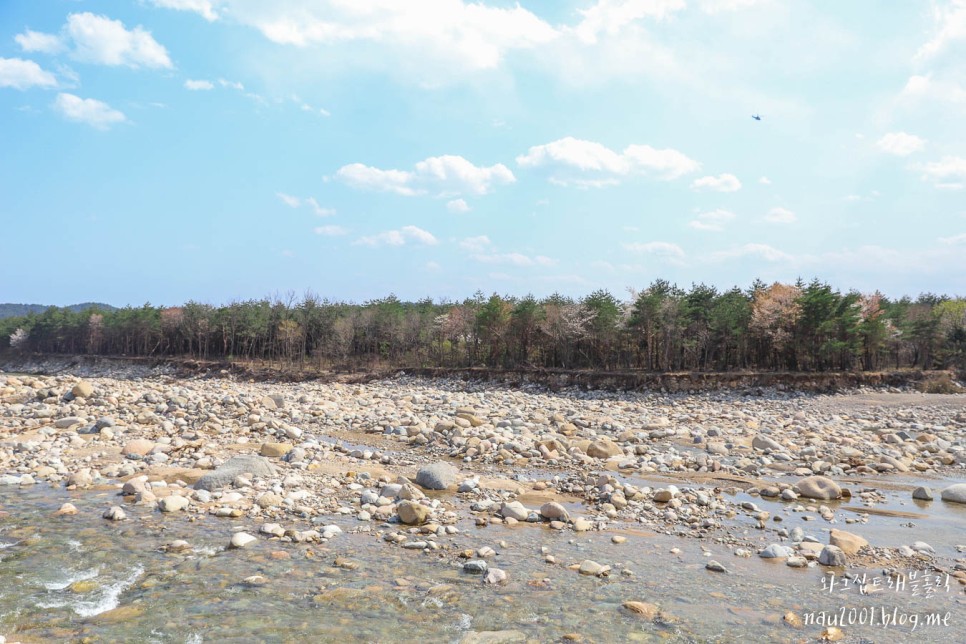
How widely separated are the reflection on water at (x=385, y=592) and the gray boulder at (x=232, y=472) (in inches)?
73.5

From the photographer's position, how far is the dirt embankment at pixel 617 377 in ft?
122

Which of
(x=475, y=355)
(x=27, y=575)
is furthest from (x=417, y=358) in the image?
(x=27, y=575)

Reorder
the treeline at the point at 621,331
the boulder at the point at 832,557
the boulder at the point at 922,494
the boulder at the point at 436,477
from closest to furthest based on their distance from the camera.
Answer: the boulder at the point at 832,557 < the boulder at the point at 436,477 < the boulder at the point at 922,494 < the treeline at the point at 621,331

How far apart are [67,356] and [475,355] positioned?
66029 mm

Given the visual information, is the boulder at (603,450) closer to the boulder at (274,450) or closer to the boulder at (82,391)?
the boulder at (274,450)

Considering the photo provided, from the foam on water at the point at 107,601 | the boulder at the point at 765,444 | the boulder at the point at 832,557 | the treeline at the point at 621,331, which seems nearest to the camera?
the foam on water at the point at 107,601

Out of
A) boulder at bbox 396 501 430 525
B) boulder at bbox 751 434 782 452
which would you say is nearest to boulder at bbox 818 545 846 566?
boulder at bbox 396 501 430 525

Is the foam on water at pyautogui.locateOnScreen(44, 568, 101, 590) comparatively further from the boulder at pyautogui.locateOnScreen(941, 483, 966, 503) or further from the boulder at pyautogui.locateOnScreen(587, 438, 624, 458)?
the boulder at pyautogui.locateOnScreen(941, 483, 966, 503)

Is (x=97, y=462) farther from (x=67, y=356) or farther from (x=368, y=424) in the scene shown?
(x=67, y=356)

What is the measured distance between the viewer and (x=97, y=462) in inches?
490

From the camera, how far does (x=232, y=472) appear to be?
10.9m

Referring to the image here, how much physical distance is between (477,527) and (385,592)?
274 centimetres

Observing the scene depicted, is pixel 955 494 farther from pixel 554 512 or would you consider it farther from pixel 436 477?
pixel 436 477

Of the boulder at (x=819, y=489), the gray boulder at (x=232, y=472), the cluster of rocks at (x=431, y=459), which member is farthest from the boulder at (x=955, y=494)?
the gray boulder at (x=232, y=472)
